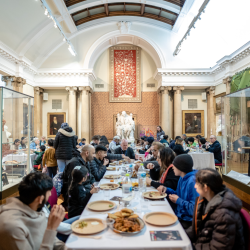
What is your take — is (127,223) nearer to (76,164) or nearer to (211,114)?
(76,164)

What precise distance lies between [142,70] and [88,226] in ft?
47.0

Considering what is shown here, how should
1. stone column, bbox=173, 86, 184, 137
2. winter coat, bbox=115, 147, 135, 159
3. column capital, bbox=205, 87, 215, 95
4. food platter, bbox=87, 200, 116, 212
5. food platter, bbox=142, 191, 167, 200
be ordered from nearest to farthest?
food platter, bbox=87, 200, 116, 212
food platter, bbox=142, 191, 167, 200
winter coat, bbox=115, 147, 135, 159
stone column, bbox=173, 86, 184, 137
column capital, bbox=205, 87, 215, 95

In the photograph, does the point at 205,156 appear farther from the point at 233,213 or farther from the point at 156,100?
the point at 156,100

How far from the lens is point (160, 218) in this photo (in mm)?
1887

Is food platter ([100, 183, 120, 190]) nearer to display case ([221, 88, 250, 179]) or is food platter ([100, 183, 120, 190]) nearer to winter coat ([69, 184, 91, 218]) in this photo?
→ winter coat ([69, 184, 91, 218])

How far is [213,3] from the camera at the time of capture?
10812mm

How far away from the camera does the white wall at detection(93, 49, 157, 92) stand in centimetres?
1502

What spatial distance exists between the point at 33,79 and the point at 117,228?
13.4m

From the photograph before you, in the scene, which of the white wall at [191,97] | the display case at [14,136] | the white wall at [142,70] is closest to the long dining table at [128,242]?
the display case at [14,136]

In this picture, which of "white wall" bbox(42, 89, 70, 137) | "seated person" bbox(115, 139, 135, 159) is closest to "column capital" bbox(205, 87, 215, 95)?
"white wall" bbox(42, 89, 70, 137)

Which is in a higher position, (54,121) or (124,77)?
(124,77)

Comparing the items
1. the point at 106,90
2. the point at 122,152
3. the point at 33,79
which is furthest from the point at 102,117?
the point at 122,152

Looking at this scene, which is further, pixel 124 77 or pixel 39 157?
pixel 124 77

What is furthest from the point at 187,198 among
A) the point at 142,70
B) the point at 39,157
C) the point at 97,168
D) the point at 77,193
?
the point at 142,70
